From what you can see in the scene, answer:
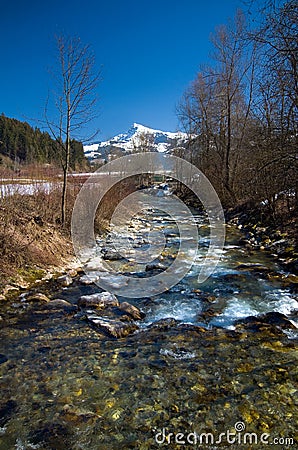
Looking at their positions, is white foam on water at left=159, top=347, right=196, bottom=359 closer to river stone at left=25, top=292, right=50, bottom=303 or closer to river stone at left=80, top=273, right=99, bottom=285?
river stone at left=25, top=292, right=50, bottom=303

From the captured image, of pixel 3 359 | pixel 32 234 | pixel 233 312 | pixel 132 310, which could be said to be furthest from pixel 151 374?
pixel 32 234

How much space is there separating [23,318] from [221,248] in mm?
7054

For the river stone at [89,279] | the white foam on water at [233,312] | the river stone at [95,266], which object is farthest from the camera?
the river stone at [95,266]

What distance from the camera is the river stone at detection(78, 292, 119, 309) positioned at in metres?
5.53

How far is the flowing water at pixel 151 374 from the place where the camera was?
2779mm

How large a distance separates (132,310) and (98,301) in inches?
29.1

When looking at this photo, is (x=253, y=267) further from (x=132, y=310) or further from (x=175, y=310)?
(x=132, y=310)

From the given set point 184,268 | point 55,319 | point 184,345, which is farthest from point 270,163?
point 55,319

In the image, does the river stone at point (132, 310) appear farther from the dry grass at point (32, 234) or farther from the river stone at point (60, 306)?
the dry grass at point (32, 234)

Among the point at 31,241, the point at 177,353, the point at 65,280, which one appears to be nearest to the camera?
the point at 177,353

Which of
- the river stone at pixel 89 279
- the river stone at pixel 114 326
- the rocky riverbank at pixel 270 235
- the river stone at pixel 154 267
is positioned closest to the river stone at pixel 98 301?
the river stone at pixel 114 326

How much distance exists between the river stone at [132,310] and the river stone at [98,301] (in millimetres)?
210

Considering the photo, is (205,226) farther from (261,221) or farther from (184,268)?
(184,268)

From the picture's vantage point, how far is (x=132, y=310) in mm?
5273
